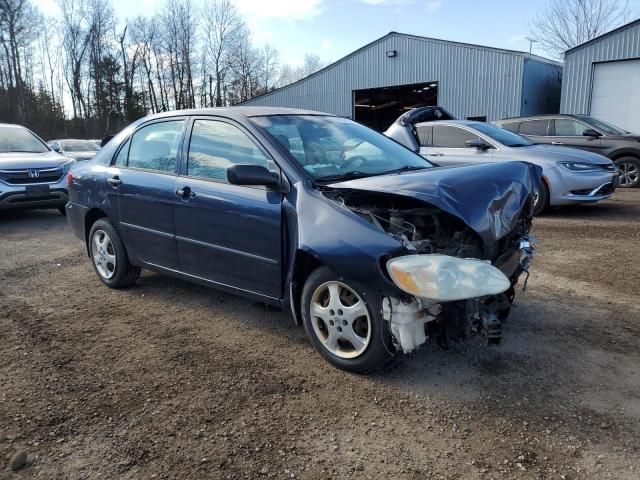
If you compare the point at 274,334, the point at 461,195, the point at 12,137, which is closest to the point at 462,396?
the point at 461,195

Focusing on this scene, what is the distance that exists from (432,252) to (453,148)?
636 cm

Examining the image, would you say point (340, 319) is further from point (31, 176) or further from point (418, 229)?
point (31, 176)

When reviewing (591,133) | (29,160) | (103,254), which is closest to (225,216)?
(103,254)

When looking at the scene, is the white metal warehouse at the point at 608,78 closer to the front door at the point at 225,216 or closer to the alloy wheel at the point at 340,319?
the front door at the point at 225,216

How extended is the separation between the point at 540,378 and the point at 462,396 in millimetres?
534

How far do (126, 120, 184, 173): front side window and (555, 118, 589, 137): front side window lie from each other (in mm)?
9842

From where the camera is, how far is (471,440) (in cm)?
250

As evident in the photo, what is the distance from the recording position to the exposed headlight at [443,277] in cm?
264

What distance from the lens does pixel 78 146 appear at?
16938 millimetres

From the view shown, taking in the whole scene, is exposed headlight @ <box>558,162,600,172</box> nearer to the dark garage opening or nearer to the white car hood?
the white car hood

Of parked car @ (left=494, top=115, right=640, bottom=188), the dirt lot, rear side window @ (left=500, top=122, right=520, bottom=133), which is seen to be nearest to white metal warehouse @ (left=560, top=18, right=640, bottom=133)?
parked car @ (left=494, top=115, right=640, bottom=188)

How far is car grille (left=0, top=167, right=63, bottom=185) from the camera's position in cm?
877

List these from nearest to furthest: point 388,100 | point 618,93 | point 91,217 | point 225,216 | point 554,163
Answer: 1. point 225,216
2. point 91,217
3. point 554,163
4. point 618,93
5. point 388,100

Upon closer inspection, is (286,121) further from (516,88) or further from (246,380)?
(516,88)
